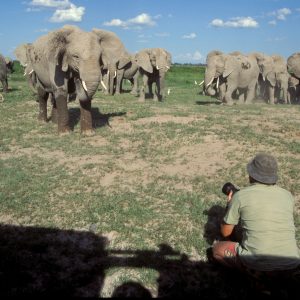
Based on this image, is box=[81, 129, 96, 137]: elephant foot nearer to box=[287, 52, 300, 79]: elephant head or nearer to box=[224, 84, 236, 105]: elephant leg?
box=[224, 84, 236, 105]: elephant leg

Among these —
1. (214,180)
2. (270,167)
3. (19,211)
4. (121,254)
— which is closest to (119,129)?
(214,180)

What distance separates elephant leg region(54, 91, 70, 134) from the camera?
10.4 m

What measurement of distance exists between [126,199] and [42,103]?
6.60 metres

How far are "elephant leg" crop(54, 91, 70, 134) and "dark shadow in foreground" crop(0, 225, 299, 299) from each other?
5245 mm

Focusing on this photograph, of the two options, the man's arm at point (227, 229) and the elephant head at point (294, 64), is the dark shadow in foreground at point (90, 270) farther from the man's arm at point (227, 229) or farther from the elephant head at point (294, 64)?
the elephant head at point (294, 64)

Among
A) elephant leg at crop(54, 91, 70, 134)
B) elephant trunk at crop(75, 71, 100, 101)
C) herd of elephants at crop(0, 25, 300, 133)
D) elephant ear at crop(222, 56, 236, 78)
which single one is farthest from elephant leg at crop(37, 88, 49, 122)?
elephant ear at crop(222, 56, 236, 78)

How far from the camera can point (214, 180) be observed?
749 centimetres

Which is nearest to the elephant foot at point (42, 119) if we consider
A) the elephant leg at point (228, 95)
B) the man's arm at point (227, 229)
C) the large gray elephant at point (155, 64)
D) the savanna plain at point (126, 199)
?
the savanna plain at point (126, 199)

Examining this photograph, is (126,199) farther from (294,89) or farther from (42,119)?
(294,89)

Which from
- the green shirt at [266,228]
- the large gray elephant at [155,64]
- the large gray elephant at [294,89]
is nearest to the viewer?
the green shirt at [266,228]

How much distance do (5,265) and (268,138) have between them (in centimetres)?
676

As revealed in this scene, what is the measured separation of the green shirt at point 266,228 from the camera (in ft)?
12.7

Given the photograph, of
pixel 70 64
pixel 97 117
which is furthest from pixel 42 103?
pixel 70 64

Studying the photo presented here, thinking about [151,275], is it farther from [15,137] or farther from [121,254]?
[15,137]
